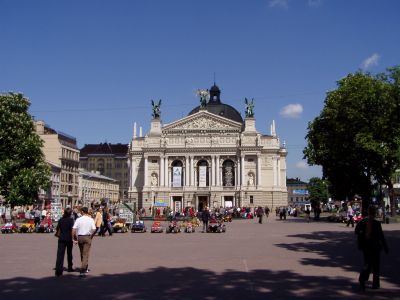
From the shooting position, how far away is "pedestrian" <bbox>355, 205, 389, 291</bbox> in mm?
12031

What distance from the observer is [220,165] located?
105188mm

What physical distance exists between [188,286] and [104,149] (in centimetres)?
16640

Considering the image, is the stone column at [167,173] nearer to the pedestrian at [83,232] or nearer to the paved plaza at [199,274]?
the paved plaza at [199,274]

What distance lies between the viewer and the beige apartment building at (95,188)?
118 meters

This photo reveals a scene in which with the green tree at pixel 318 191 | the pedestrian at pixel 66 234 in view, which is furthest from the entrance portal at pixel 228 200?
the pedestrian at pixel 66 234

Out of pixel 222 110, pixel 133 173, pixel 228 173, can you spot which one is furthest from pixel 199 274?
pixel 222 110

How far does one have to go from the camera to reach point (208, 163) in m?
106

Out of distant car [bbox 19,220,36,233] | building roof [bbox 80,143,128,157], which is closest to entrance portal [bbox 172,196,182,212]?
distant car [bbox 19,220,36,233]

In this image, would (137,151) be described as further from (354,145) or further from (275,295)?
(275,295)

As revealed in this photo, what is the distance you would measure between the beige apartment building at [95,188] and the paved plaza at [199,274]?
88.0 metres

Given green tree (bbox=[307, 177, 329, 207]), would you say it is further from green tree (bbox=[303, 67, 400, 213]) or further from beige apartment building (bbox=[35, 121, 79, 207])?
green tree (bbox=[303, 67, 400, 213])

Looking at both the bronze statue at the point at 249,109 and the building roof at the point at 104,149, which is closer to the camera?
the bronze statue at the point at 249,109

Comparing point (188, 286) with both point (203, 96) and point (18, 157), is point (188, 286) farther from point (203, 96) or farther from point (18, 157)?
point (203, 96)

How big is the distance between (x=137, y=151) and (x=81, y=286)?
97.0m
